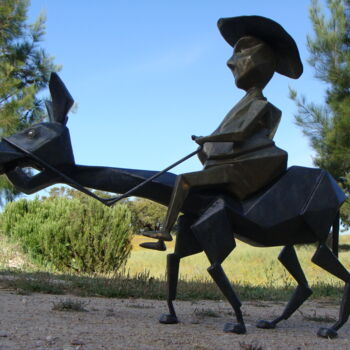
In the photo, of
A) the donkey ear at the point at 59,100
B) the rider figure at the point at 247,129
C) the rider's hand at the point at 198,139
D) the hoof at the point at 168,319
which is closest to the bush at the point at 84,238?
the hoof at the point at 168,319

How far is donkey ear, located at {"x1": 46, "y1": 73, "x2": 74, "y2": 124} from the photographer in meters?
4.14

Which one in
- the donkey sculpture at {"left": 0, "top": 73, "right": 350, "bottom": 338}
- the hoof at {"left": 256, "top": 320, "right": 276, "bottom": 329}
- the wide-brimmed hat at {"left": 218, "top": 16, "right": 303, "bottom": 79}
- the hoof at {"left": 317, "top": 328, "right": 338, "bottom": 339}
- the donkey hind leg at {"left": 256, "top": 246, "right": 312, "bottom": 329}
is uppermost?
the wide-brimmed hat at {"left": 218, "top": 16, "right": 303, "bottom": 79}

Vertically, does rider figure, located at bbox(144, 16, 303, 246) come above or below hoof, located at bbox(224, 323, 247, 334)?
above

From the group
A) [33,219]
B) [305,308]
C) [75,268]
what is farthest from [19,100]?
[305,308]

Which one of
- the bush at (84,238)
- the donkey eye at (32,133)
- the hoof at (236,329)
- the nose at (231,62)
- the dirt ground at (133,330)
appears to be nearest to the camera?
the dirt ground at (133,330)

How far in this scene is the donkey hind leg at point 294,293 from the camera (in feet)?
14.0

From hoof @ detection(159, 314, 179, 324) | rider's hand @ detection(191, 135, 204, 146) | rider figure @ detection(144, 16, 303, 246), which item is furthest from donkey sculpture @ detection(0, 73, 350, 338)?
rider's hand @ detection(191, 135, 204, 146)

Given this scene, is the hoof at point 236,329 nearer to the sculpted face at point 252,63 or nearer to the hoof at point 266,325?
the hoof at point 266,325

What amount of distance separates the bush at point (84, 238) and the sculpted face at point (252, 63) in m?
7.52

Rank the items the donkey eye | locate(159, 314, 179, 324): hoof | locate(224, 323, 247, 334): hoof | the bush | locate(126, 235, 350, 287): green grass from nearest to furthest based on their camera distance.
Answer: locate(224, 323, 247, 334): hoof < the donkey eye < locate(159, 314, 179, 324): hoof < the bush < locate(126, 235, 350, 287): green grass

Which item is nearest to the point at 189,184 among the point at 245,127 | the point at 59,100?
the point at 245,127

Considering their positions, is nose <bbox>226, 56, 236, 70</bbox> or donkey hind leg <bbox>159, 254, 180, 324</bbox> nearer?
donkey hind leg <bbox>159, 254, 180, 324</bbox>

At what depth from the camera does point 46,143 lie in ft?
13.2

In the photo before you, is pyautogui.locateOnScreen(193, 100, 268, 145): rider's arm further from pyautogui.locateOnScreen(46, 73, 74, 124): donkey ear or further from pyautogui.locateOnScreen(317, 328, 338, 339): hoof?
pyautogui.locateOnScreen(317, 328, 338, 339): hoof
